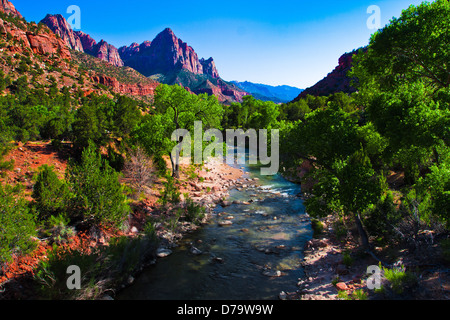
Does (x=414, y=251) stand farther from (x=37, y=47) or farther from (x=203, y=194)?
(x=37, y=47)

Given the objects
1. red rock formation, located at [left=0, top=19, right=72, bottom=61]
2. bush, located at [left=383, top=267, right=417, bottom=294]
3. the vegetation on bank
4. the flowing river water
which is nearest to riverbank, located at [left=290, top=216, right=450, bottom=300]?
bush, located at [left=383, top=267, right=417, bottom=294]

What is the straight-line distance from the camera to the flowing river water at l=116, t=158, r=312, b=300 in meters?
9.88

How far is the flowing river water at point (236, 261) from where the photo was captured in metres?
9.88

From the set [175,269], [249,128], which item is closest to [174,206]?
[175,269]

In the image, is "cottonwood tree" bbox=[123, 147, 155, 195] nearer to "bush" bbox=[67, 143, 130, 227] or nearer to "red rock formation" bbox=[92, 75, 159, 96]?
"bush" bbox=[67, 143, 130, 227]

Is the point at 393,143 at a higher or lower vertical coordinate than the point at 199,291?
higher

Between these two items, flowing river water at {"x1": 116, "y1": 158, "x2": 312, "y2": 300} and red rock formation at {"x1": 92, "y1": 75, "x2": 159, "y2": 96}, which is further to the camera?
red rock formation at {"x1": 92, "y1": 75, "x2": 159, "y2": 96}

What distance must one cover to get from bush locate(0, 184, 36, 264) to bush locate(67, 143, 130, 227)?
2.74 metres

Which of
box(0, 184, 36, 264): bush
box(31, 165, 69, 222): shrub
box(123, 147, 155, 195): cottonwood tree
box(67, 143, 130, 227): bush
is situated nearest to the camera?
box(0, 184, 36, 264): bush

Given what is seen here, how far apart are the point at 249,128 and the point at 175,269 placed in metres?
61.4

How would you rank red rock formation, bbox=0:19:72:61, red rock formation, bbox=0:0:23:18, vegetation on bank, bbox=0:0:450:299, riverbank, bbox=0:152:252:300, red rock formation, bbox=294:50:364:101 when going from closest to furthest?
riverbank, bbox=0:152:252:300 < vegetation on bank, bbox=0:0:450:299 < red rock formation, bbox=0:19:72:61 < red rock formation, bbox=0:0:23:18 < red rock formation, bbox=294:50:364:101

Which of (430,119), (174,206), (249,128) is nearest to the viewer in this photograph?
(430,119)
